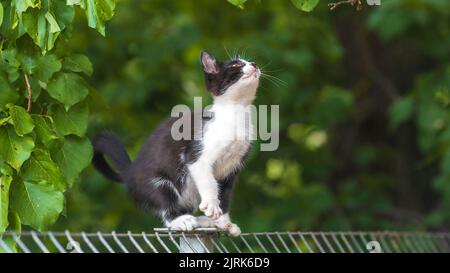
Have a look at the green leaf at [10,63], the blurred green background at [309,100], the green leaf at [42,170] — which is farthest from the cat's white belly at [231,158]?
the blurred green background at [309,100]

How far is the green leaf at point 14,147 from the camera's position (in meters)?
2.92

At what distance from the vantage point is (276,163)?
795cm

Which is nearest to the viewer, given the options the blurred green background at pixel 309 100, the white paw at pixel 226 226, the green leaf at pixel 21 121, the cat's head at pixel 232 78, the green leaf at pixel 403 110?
the green leaf at pixel 21 121

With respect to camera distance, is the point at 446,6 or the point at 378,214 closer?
the point at 446,6

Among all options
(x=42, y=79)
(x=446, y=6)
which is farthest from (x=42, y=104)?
(x=446, y=6)

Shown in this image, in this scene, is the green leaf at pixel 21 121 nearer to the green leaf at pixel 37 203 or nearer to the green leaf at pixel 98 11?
the green leaf at pixel 37 203

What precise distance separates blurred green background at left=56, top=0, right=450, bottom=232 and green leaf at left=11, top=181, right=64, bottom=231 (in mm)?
3231

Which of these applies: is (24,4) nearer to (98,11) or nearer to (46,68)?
(98,11)

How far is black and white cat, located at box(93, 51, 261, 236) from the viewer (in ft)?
11.6

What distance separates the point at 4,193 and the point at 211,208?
2.93 feet

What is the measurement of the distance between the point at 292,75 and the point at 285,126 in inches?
30.4

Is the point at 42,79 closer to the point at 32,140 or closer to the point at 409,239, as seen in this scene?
the point at 32,140

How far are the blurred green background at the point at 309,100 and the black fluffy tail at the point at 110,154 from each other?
2.02m

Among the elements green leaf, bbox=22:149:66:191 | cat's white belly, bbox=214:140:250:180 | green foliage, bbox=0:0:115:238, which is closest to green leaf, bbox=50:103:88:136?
green foliage, bbox=0:0:115:238
